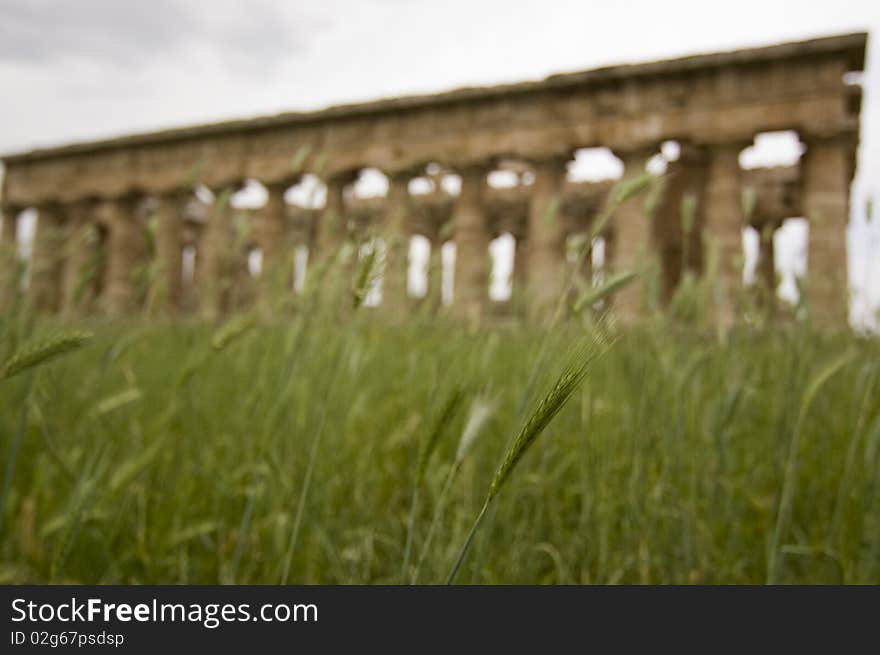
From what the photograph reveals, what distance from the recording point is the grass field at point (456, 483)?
166cm

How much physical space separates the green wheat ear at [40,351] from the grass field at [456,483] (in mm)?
239

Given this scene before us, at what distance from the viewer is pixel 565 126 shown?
636 inches

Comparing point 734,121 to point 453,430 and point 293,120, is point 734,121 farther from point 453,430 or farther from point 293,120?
point 453,430

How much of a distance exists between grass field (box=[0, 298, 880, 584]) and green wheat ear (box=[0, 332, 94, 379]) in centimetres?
24

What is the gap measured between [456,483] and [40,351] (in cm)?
144

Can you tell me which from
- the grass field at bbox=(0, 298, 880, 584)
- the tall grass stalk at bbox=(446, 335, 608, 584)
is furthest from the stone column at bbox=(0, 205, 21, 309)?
the tall grass stalk at bbox=(446, 335, 608, 584)

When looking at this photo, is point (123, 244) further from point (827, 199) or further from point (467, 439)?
point (467, 439)

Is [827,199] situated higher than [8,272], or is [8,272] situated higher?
[827,199]

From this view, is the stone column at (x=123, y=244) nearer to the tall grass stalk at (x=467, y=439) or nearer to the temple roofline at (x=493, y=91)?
the temple roofline at (x=493, y=91)

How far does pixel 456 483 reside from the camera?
7.13ft

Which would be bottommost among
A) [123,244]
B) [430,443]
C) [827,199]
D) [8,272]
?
[430,443]

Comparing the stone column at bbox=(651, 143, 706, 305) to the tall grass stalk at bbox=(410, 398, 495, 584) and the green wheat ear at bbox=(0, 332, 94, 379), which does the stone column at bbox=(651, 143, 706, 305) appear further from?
the green wheat ear at bbox=(0, 332, 94, 379)

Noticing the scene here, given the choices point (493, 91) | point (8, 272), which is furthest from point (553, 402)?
point (493, 91)

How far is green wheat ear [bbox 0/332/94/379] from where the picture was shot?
94 cm
